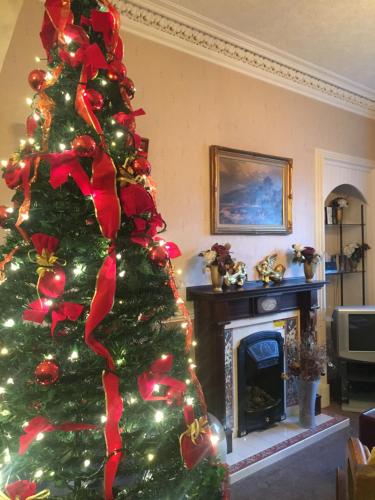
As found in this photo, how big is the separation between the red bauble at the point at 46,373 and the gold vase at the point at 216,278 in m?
1.69

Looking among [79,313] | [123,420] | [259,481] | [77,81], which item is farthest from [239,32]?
[259,481]

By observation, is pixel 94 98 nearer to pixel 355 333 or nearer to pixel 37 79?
pixel 37 79

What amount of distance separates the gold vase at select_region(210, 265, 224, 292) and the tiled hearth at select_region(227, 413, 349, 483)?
1.14 meters

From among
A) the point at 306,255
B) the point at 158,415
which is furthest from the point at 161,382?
the point at 306,255

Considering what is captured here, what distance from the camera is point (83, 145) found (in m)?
1.12

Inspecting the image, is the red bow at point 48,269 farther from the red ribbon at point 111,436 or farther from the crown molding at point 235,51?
the crown molding at point 235,51

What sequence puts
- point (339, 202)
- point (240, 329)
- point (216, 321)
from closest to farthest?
point (216, 321), point (240, 329), point (339, 202)

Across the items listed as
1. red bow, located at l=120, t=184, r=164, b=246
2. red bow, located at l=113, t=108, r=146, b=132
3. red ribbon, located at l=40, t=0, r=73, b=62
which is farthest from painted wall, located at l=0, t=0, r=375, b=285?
red bow, located at l=120, t=184, r=164, b=246

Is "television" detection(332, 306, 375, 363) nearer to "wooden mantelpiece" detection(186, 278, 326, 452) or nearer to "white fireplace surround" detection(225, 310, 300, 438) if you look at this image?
"white fireplace surround" detection(225, 310, 300, 438)

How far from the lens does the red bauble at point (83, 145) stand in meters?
1.12

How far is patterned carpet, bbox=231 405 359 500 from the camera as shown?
2250 millimetres

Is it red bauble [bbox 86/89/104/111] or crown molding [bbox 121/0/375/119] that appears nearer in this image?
red bauble [bbox 86/89/104/111]

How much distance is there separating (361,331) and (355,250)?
1.12 m

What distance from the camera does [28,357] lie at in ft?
3.64
